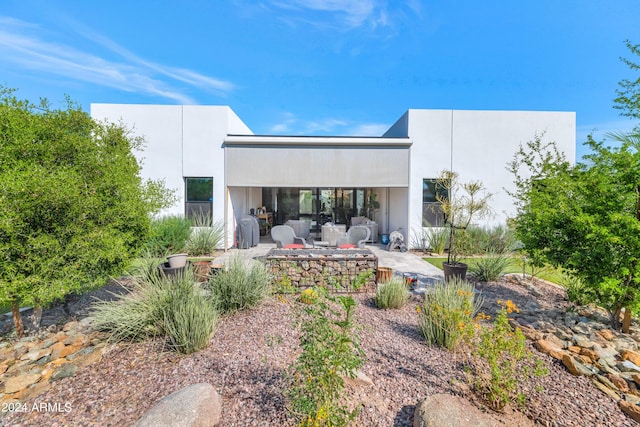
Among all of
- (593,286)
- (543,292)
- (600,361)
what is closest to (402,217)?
(543,292)

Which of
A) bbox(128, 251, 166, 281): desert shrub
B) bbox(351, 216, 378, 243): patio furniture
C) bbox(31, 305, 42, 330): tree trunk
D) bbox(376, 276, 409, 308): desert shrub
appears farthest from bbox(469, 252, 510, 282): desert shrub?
bbox(31, 305, 42, 330): tree trunk

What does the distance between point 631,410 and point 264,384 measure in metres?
3.08

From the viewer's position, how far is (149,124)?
32.0 ft

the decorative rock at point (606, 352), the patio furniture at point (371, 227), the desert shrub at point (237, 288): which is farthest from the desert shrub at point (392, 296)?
the patio furniture at point (371, 227)

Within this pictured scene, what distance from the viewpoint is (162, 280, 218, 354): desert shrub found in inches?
119

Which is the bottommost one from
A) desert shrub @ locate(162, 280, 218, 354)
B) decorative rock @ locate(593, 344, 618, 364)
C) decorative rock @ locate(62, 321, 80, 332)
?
decorative rock @ locate(62, 321, 80, 332)

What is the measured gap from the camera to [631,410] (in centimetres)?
221

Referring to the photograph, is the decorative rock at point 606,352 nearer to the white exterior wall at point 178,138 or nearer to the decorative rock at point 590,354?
the decorative rock at point 590,354

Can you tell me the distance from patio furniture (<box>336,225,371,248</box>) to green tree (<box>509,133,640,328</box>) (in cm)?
479

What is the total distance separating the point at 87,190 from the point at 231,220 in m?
6.82

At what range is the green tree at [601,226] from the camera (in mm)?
3275

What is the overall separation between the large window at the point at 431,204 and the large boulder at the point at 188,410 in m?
9.40

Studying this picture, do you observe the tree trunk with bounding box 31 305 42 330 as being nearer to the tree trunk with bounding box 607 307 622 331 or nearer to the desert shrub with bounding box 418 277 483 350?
the desert shrub with bounding box 418 277 483 350

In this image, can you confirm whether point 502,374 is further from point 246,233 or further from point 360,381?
point 246,233
